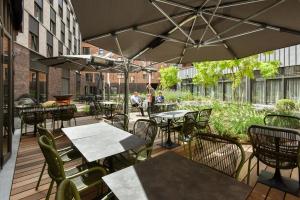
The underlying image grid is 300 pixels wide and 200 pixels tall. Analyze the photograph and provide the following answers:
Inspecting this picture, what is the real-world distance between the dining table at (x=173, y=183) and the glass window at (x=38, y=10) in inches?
579

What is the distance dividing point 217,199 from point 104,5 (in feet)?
8.78

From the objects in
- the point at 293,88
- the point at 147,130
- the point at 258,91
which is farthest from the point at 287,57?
the point at 147,130

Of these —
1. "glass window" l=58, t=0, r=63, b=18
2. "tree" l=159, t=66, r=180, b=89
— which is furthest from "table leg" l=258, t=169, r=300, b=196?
"glass window" l=58, t=0, r=63, b=18

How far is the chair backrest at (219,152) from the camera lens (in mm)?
2424

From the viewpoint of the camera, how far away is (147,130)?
380cm

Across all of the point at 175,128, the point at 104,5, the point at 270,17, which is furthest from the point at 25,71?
the point at 270,17

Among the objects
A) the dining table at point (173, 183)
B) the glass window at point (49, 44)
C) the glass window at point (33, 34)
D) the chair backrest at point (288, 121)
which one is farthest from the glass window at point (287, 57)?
the glass window at point (49, 44)

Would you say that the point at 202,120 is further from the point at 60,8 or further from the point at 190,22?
the point at 60,8

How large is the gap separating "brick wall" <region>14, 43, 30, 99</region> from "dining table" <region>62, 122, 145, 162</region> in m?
8.48

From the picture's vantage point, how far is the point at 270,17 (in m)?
3.38

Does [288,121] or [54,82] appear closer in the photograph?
[288,121]

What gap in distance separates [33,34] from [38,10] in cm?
233

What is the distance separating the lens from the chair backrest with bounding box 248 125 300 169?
297cm

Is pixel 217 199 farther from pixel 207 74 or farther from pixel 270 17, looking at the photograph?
pixel 207 74
